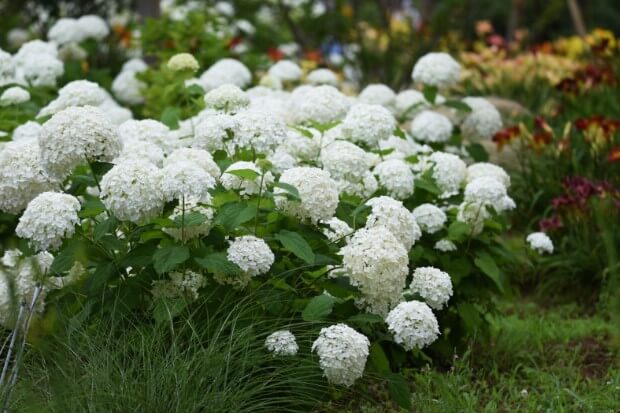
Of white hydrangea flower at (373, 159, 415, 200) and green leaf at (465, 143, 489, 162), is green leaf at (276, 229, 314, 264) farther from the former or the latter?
green leaf at (465, 143, 489, 162)

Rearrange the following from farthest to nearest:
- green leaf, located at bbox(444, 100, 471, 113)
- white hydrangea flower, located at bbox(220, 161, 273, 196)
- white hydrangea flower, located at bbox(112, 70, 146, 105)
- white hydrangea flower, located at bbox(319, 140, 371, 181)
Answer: white hydrangea flower, located at bbox(112, 70, 146, 105) → green leaf, located at bbox(444, 100, 471, 113) → white hydrangea flower, located at bbox(319, 140, 371, 181) → white hydrangea flower, located at bbox(220, 161, 273, 196)

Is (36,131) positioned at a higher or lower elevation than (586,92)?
higher

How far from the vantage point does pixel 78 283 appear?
11.7 ft

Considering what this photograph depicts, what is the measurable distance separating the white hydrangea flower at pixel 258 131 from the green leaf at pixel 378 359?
84cm

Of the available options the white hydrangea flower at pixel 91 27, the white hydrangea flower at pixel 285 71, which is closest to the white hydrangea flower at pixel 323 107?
the white hydrangea flower at pixel 285 71

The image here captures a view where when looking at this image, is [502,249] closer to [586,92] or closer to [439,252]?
[439,252]

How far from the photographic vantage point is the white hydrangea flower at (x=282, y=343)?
3.24 metres

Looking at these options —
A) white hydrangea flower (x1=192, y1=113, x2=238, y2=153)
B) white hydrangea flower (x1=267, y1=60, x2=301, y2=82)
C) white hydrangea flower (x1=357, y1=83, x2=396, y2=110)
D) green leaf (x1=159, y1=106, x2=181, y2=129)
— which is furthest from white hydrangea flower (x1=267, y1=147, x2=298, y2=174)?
white hydrangea flower (x1=267, y1=60, x2=301, y2=82)

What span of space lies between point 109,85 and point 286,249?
12.8 feet

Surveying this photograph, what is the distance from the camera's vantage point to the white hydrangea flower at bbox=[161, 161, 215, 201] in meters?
3.15

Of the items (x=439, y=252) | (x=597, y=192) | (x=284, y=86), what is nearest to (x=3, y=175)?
(x=439, y=252)

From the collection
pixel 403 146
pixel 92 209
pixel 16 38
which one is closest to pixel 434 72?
pixel 403 146

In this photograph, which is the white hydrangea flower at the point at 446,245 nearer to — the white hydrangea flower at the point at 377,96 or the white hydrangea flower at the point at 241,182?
the white hydrangea flower at the point at 241,182

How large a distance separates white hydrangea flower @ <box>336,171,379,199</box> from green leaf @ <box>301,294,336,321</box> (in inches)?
29.8
